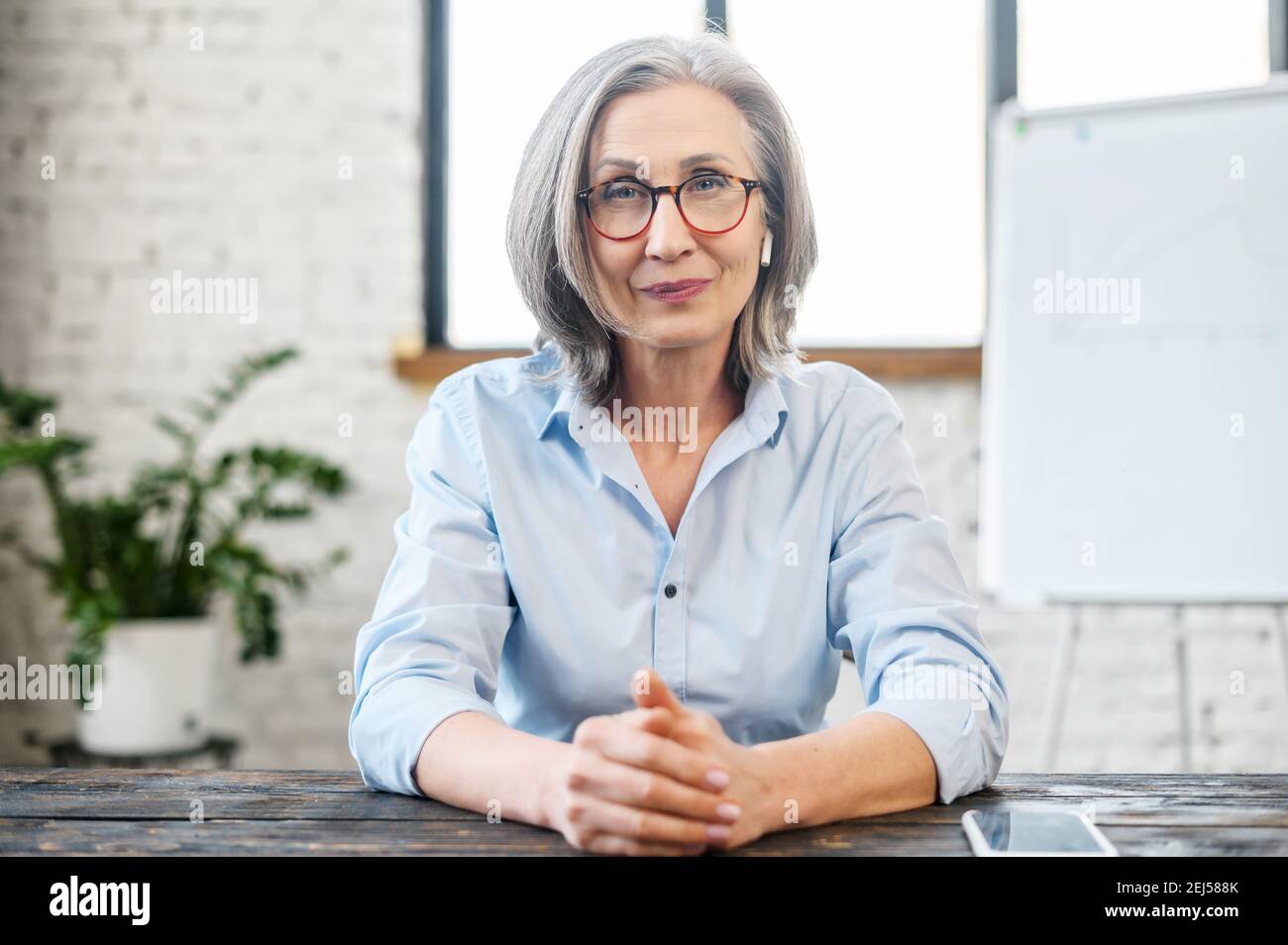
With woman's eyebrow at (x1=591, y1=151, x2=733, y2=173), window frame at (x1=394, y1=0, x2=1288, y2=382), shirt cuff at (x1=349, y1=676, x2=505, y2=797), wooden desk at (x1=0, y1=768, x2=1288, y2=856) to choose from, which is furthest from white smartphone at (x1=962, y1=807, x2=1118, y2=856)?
window frame at (x1=394, y1=0, x2=1288, y2=382)

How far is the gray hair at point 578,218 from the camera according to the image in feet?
3.97

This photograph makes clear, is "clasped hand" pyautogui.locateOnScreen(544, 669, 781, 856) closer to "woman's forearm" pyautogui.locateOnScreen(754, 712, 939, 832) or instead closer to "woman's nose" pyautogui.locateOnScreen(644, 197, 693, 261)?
"woman's forearm" pyautogui.locateOnScreen(754, 712, 939, 832)

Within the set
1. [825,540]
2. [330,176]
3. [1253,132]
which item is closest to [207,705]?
[330,176]

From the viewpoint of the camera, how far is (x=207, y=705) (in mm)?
2521

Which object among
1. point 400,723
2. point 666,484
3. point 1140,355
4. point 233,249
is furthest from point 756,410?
point 233,249

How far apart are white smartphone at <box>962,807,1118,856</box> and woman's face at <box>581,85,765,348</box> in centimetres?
61

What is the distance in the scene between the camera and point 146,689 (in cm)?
240

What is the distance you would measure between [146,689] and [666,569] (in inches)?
67.8

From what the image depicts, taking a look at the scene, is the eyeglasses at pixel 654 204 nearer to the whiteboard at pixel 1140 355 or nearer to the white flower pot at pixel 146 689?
the whiteboard at pixel 1140 355

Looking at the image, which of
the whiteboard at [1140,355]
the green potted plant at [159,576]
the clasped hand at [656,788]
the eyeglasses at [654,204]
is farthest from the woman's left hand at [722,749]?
the green potted plant at [159,576]

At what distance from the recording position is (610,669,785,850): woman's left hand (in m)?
0.80

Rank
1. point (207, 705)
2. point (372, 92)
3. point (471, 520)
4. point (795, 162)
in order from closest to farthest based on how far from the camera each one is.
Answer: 1. point (471, 520)
2. point (795, 162)
3. point (207, 705)
4. point (372, 92)

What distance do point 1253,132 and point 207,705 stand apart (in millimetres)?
2578
